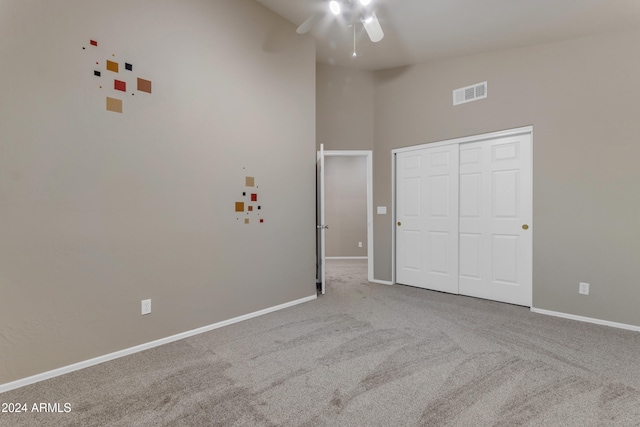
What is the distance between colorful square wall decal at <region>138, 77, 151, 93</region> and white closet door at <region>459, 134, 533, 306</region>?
3.62m

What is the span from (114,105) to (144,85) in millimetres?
304

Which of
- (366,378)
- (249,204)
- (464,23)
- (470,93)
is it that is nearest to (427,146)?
(470,93)

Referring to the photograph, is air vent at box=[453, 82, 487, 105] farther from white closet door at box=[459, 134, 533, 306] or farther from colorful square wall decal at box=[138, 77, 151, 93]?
colorful square wall decal at box=[138, 77, 151, 93]

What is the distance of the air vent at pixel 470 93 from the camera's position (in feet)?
12.8

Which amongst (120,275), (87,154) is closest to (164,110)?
(87,154)

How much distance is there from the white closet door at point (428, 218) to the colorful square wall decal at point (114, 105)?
3.55 metres

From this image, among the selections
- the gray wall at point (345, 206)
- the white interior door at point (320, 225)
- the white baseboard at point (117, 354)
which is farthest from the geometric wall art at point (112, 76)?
the gray wall at point (345, 206)

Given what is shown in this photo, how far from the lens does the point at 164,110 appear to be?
2.65 metres

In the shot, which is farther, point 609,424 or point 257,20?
point 257,20

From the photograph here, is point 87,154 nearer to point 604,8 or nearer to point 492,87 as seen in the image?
point 492,87

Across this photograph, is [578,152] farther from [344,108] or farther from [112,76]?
[112,76]

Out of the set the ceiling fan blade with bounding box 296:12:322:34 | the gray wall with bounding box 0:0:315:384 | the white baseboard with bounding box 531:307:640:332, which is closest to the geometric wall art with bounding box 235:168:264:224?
the gray wall with bounding box 0:0:315:384

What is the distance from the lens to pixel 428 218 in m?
4.45

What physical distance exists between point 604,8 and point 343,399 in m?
3.93
